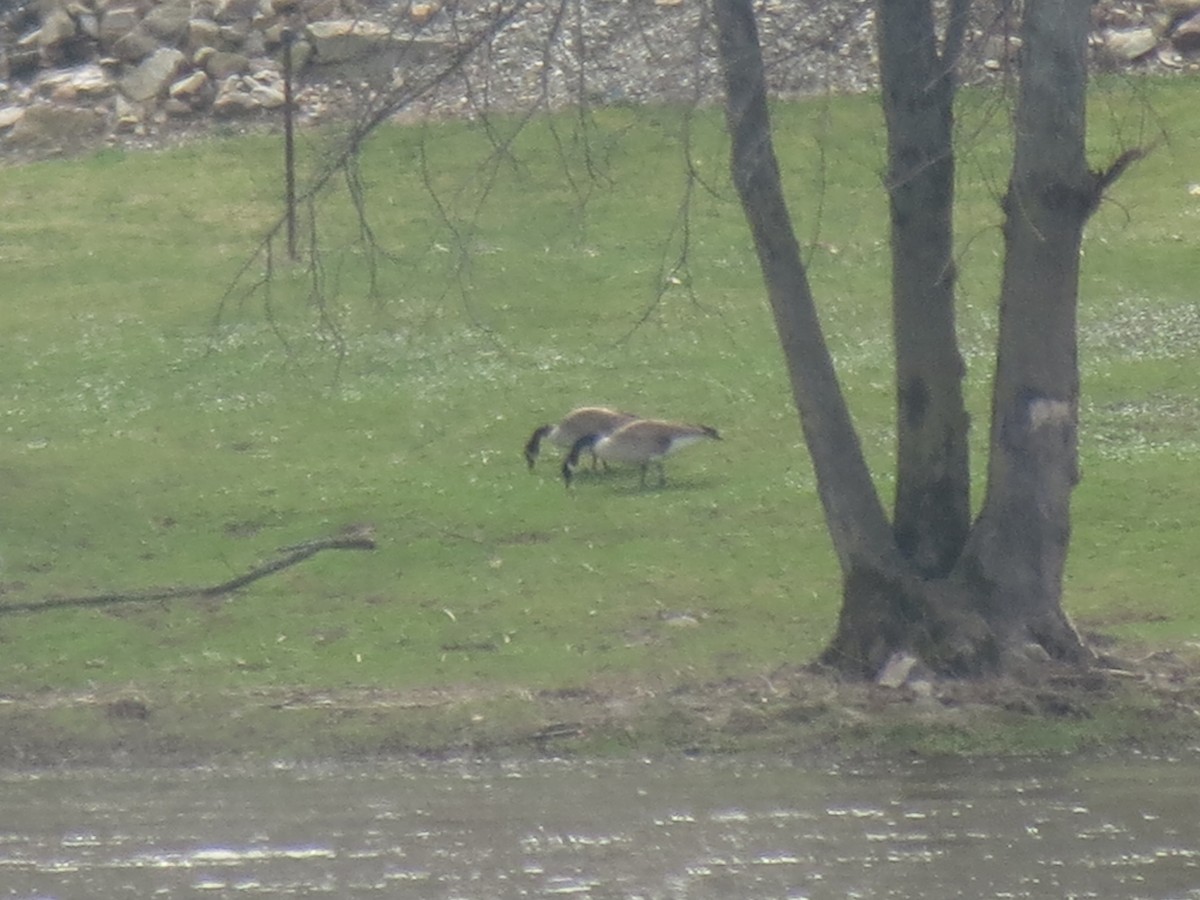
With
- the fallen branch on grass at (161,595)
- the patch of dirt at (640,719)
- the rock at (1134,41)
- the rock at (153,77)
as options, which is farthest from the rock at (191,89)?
the patch of dirt at (640,719)

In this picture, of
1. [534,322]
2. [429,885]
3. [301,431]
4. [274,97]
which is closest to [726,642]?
[429,885]

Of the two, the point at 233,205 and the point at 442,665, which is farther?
the point at 233,205

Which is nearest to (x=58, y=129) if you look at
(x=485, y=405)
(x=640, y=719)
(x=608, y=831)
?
(x=485, y=405)

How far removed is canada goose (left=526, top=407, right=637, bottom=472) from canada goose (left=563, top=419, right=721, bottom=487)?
15.1 inches

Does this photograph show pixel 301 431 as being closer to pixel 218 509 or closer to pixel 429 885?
pixel 218 509

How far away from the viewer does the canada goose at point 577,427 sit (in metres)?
19.2

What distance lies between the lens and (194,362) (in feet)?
78.6

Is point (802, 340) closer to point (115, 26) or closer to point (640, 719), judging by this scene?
point (640, 719)

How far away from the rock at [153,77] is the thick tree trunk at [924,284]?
2257 cm

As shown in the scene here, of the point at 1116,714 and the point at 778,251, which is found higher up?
the point at 778,251

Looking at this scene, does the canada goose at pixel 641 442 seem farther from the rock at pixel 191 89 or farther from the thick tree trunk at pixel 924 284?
the rock at pixel 191 89

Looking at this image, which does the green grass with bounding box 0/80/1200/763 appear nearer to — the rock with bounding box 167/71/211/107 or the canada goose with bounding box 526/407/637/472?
the canada goose with bounding box 526/407/637/472

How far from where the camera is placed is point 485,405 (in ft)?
71.5

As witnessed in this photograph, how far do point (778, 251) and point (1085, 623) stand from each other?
11.8 ft
